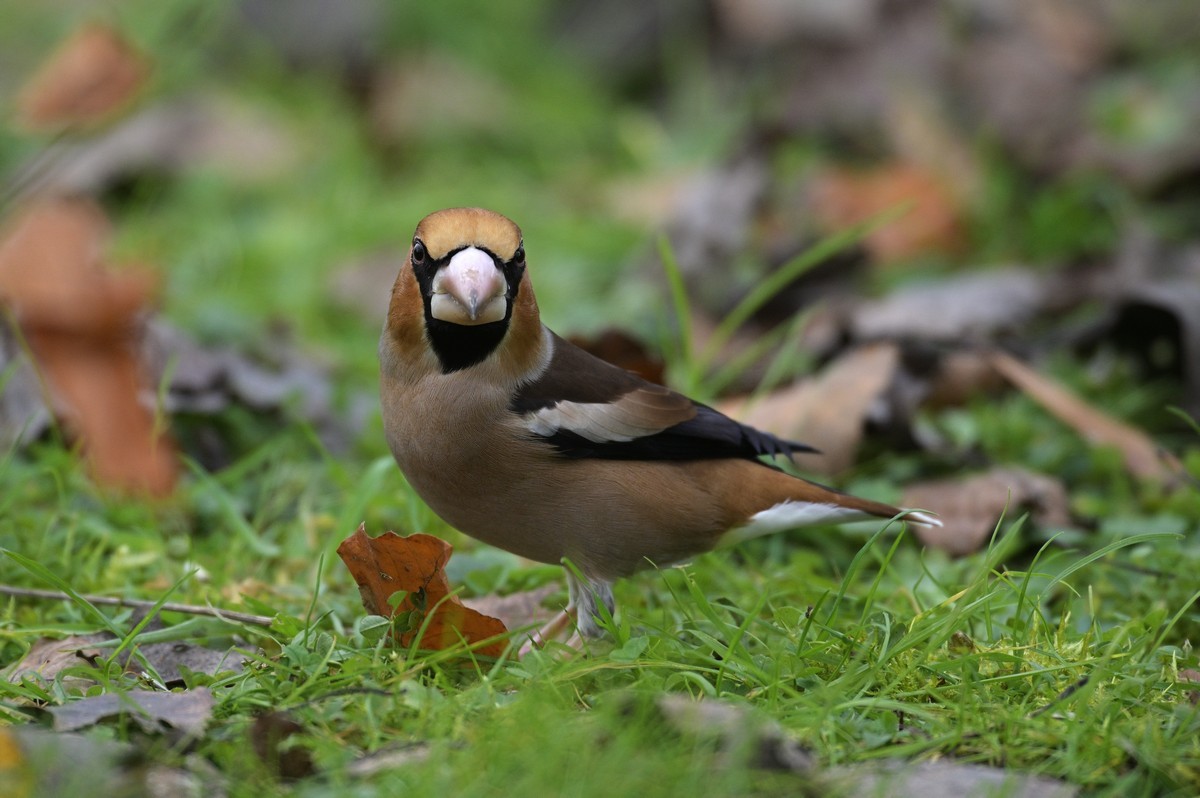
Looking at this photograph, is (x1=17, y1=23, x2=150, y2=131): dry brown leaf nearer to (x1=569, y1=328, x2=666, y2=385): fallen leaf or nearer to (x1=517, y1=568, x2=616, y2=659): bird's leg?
(x1=569, y1=328, x2=666, y2=385): fallen leaf

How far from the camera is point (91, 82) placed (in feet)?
17.5

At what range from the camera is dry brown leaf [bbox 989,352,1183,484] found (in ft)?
15.0

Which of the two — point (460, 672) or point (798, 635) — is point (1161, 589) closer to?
point (798, 635)

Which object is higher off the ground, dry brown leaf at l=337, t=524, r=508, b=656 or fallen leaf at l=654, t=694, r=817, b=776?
dry brown leaf at l=337, t=524, r=508, b=656

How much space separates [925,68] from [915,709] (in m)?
6.25

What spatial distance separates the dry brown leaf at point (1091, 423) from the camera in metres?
4.57

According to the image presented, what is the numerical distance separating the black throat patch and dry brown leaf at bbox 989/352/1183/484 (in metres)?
2.35

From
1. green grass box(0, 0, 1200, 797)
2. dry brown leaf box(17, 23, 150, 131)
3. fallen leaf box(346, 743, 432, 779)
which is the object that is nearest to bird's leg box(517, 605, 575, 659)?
green grass box(0, 0, 1200, 797)

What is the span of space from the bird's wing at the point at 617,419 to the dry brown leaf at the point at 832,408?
0.90 m

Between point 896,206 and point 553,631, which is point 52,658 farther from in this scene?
point 896,206

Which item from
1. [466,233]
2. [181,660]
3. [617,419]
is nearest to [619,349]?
[617,419]

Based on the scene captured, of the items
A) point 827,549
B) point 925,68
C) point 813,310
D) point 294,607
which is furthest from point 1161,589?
point 925,68

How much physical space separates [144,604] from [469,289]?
1.22 metres

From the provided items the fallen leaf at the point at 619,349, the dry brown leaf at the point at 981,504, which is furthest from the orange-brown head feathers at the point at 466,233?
the dry brown leaf at the point at 981,504
